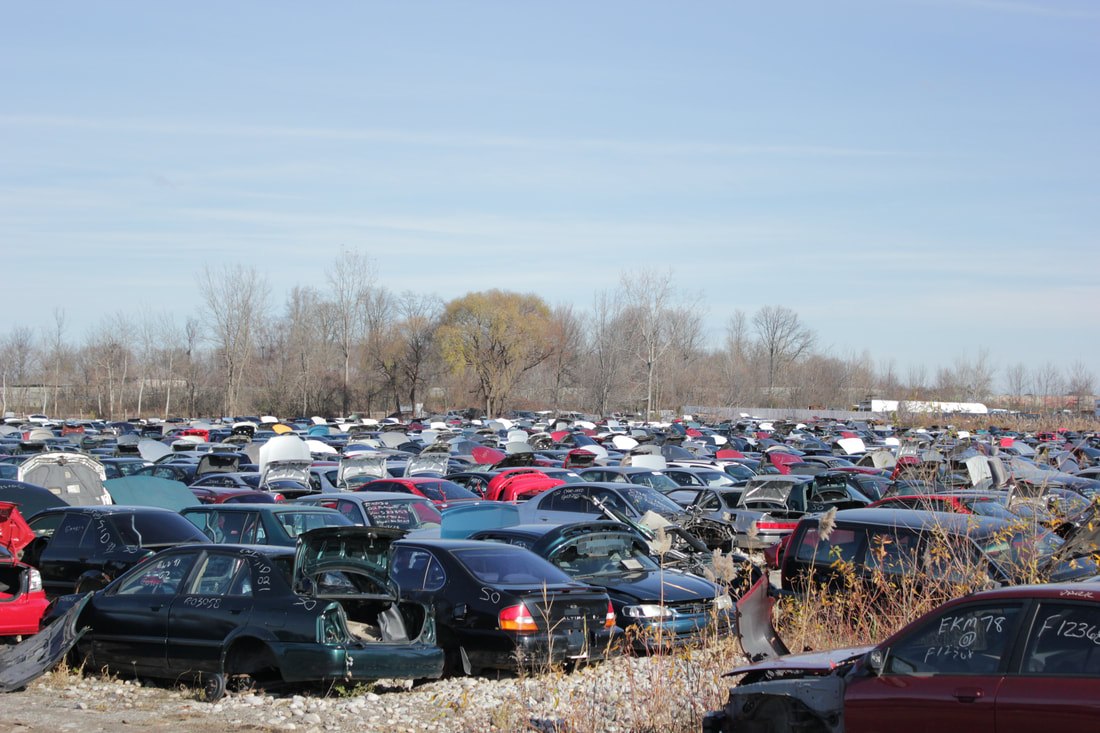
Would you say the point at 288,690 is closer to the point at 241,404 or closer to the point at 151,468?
the point at 151,468

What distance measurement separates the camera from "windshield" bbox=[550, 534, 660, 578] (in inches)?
425

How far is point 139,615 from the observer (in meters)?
8.73

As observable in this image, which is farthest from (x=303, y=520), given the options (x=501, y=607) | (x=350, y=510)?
(x=501, y=607)

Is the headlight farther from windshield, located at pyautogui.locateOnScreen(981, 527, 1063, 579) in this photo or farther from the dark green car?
windshield, located at pyautogui.locateOnScreen(981, 527, 1063, 579)

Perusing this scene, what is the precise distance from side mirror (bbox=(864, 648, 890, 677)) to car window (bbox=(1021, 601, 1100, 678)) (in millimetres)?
773

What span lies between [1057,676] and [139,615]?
25.0 feet

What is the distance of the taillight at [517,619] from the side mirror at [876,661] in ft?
Answer: 13.0

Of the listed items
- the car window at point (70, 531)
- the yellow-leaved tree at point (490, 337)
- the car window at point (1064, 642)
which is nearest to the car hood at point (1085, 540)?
the car window at point (1064, 642)

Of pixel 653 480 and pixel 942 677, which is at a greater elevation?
pixel 942 677

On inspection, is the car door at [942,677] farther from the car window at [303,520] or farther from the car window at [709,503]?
the car window at [709,503]

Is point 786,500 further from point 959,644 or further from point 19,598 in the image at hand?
point 959,644

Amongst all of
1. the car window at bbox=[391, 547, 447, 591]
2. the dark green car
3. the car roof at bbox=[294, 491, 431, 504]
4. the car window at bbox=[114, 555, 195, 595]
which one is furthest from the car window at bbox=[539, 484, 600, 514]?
the car window at bbox=[114, 555, 195, 595]

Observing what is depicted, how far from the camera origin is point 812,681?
19.0 feet

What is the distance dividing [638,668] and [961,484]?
11.3 metres
